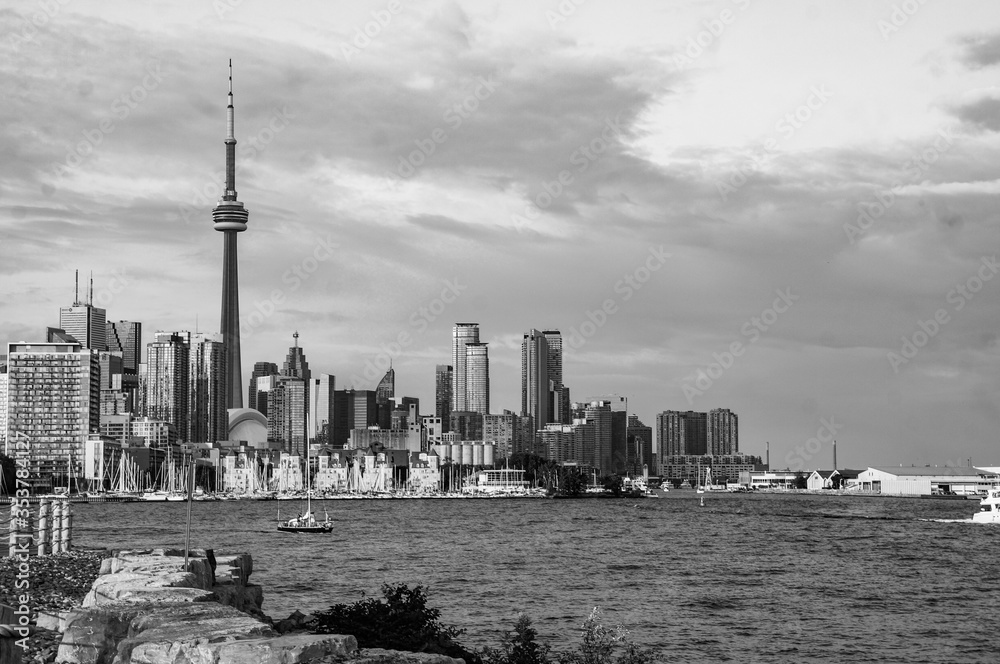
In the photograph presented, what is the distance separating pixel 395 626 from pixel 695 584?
27.9m

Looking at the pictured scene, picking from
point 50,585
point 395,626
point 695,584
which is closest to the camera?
point 50,585

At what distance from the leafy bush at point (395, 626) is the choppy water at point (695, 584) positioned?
7.38 m

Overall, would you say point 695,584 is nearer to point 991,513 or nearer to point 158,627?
point 158,627

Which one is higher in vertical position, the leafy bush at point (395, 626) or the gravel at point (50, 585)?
the gravel at point (50, 585)

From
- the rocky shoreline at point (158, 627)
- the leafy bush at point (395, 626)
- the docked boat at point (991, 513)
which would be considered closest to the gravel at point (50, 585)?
the rocky shoreline at point (158, 627)

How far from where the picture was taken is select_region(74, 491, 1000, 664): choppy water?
107 ft

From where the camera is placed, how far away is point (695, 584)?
156ft

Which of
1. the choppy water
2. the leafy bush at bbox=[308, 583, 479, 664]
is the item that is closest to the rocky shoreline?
the leafy bush at bbox=[308, 583, 479, 664]

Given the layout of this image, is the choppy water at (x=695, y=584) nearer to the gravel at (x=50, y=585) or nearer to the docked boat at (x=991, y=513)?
the gravel at (x=50, y=585)

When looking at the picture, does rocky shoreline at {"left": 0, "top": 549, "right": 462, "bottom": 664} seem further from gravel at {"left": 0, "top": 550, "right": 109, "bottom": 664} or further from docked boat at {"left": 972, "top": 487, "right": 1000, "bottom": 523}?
docked boat at {"left": 972, "top": 487, "right": 1000, "bottom": 523}

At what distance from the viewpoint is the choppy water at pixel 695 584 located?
32469mm

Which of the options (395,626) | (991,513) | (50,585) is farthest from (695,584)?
(991,513)

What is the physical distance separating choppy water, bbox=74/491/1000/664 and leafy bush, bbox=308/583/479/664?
7.38 m

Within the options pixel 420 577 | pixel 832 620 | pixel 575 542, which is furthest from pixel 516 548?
pixel 832 620
